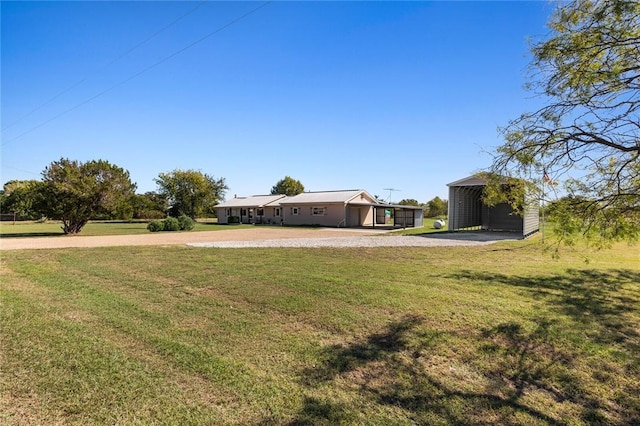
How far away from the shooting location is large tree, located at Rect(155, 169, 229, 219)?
46.6 m

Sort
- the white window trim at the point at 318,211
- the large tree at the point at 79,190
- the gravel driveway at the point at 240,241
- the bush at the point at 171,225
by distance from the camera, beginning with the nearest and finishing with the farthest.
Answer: the gravel driveway at the point at 240,241 < the large tree at the point at 79,190 < the bush at the point at 171,225 < the white window trim at the point at 318,211

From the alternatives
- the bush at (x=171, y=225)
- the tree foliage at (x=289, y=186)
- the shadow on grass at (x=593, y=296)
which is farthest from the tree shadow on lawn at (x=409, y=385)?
the tree foliage at (x=289, y=186)

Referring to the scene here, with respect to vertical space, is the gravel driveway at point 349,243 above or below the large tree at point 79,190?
below

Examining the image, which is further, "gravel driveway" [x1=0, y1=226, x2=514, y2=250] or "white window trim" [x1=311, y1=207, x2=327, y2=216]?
"white window trim" [x1=311, y1=207, x2=327, y2=216]

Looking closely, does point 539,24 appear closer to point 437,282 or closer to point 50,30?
point 437,282

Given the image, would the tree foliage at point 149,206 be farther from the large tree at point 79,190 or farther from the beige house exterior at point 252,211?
the large tree at point 79,190

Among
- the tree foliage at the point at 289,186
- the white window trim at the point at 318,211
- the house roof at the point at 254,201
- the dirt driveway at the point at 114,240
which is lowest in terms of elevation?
the dirt driveway at the point at 114,240

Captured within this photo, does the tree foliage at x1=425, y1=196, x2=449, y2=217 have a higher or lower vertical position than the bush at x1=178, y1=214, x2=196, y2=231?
higher

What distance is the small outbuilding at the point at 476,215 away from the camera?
2045cm

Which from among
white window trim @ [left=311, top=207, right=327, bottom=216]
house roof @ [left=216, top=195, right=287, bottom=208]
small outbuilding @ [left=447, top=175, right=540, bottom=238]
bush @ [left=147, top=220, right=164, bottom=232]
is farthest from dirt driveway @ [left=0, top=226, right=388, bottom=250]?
house roof @ [left=216, top=195, right=287, bottom=208]

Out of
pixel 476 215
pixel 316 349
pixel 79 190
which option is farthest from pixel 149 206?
pixel 316 349

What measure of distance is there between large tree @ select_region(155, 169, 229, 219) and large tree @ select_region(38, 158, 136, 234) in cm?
2586

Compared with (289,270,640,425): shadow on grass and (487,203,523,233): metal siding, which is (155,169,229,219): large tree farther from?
(289,270,640,425): shadow on grass

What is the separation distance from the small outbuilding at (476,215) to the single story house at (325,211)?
5.33 m
